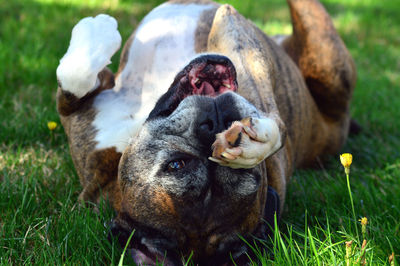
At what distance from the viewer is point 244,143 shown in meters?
2.30

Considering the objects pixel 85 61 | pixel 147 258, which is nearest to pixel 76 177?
pixel 85 61

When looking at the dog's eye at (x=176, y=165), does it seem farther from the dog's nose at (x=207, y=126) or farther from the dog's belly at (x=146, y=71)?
the dog's belly at (x=146, y=71)

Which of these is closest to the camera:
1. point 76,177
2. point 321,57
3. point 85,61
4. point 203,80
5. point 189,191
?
point 189,191

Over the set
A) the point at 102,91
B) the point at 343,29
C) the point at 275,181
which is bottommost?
the point at 343,29

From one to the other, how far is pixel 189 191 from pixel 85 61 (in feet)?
3.62

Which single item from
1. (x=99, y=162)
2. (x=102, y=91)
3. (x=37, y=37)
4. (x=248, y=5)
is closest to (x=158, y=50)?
(x=102, y=91)

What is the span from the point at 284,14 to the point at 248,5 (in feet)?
2.19

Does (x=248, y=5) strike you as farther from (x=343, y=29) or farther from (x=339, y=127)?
(x=339, y=127)

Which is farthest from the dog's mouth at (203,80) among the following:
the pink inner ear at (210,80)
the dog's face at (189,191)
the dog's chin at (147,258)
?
the dog's chin at (147,258)

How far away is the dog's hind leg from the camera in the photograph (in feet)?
14.0

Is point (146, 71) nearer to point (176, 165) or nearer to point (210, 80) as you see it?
point (210, 80)

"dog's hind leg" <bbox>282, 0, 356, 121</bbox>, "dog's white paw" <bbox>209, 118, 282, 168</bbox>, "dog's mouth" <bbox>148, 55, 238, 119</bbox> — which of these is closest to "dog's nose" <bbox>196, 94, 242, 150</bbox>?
"dog's white paw" <bbox>209, 118, 282, 168</bbox>

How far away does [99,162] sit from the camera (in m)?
3.08

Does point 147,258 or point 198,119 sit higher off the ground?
point 198,119
